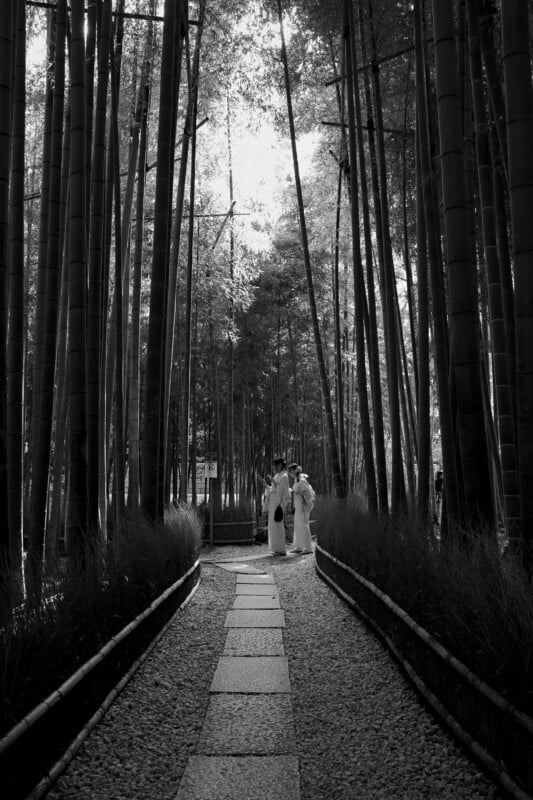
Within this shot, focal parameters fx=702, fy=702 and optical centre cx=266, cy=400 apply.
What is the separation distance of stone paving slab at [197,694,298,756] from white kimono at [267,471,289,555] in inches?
210

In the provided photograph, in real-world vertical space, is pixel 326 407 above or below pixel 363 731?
above

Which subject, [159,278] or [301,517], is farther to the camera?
[301,517]

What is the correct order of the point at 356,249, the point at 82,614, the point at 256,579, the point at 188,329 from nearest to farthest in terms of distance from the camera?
1. the point at 82,614
2. the point at 356,249
3. the point at 256,579
4. the point at 188,329

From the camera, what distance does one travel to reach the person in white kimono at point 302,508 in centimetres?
823

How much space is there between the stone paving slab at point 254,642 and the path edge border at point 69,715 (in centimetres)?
43

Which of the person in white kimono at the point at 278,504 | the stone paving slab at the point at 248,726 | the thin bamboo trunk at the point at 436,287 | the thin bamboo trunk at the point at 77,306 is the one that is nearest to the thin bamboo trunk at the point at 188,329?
the person in white kimono at the point at 278,504

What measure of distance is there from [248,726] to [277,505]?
589 cm

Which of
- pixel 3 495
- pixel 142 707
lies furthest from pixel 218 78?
pixel 142 707

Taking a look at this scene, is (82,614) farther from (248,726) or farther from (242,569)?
(242,569)

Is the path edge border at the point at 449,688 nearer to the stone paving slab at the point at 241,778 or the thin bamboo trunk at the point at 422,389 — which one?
the stone paving slab at the point at 241,778

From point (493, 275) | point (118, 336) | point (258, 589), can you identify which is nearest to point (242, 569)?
point (258, 589)

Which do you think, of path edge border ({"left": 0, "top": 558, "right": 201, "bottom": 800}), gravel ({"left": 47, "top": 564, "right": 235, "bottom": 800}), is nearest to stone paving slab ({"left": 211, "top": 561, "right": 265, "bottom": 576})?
gravel ({"left": 47, "top": 564, "right": 235, "bottom": 800})

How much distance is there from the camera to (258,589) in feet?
17.0

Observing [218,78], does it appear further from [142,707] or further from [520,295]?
[142,707]
